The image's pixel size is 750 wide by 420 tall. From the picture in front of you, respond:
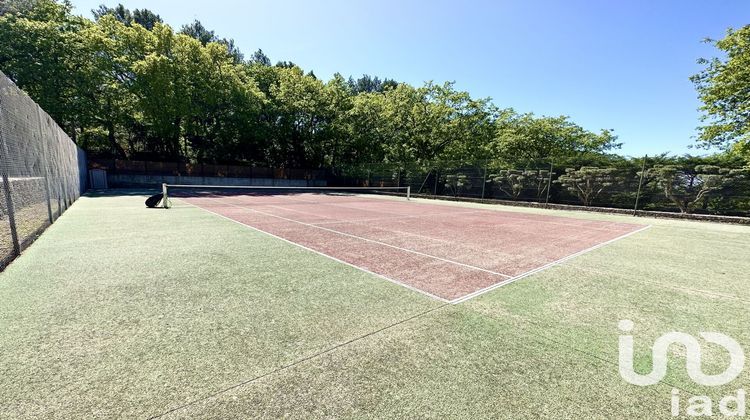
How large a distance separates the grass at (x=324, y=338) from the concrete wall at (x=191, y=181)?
29510 mm

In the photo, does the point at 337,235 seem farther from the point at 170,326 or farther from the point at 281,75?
the point at 281,75

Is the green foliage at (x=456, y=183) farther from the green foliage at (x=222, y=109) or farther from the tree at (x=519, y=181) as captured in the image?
the green foliage at (x=222, y=109)

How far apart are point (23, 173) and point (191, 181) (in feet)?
96.1

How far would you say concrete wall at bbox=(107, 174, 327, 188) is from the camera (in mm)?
29548

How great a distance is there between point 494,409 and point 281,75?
4148 cm

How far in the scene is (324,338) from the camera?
3.14 m

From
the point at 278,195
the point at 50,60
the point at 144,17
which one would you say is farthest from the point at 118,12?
the point at 278,195

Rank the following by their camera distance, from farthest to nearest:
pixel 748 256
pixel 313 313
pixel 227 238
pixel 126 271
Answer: pixel 227 238
pixel 748 256
pixel 126 271
pixel 313 313

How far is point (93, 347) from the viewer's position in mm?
2881

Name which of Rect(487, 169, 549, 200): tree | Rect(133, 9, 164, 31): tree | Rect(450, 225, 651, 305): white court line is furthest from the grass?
Rect(133, 9, 164, 31): tree

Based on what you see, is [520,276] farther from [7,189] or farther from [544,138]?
[544,138]

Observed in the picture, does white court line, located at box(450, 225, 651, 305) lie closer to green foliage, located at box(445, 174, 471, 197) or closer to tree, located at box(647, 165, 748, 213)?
tree, located at box(647, 165, 748, 213)

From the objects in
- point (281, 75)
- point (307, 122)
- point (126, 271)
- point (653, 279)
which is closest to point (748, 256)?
point (653, 279)

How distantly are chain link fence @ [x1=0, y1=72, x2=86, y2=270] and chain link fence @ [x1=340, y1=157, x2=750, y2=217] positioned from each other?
21747mm
